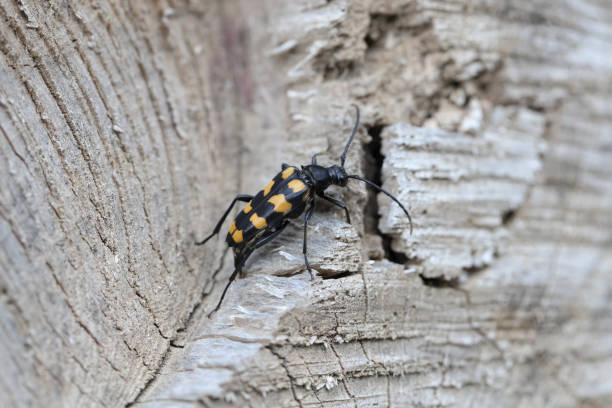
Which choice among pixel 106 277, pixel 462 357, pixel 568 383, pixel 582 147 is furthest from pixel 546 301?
pixel 106 277

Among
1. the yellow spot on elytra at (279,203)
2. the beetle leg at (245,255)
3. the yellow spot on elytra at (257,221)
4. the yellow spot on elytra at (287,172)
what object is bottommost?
the beetle leg at (245,255)

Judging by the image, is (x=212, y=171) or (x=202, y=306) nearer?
(x=202, y=306)

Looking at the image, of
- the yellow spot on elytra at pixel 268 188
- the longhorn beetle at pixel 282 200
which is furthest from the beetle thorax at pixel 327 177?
the yellow spot on elytra at pixel 268 188

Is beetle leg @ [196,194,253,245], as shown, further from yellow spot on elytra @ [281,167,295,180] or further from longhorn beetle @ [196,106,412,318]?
yellow spot on elytra @ [281,167,295,180]

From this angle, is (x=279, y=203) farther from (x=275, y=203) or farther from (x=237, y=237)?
(x=237, y=237)

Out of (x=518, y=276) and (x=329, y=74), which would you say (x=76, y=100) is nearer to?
(x=329, y=74)

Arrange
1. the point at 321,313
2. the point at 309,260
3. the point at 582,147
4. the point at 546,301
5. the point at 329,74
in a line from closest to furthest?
the point at 321,313
the point at 309,260
the point at 329,74
the point at 546,301
the point at 582,147

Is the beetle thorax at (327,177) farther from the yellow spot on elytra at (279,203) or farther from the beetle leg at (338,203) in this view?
the yellow spot on elytra at (279,203)

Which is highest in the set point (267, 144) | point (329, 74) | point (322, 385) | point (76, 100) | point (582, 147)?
point (582, 147)
